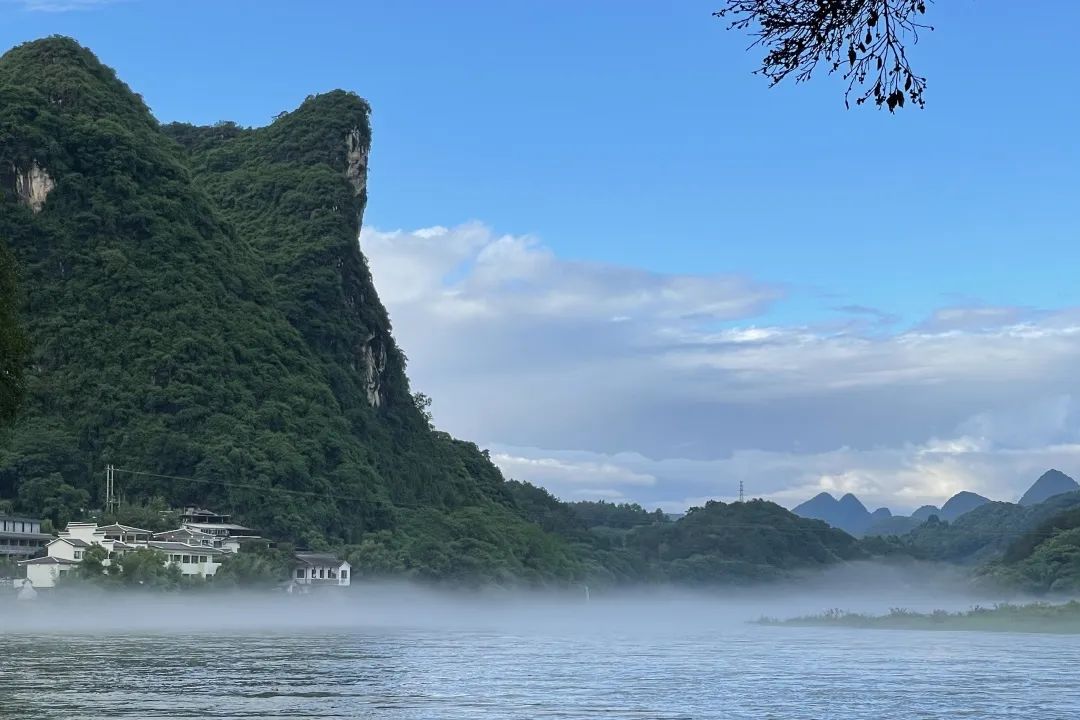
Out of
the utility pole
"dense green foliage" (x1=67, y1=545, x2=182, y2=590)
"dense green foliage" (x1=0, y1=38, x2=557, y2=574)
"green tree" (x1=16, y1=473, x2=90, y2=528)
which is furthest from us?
"dense green foliage" (x1=0, y1=38, x2=557, y2=574)

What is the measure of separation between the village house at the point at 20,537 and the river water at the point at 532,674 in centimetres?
3027

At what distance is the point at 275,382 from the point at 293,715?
425ft

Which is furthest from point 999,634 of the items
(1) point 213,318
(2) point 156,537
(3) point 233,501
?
(1) point 213,318

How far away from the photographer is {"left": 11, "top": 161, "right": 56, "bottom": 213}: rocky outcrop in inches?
6289

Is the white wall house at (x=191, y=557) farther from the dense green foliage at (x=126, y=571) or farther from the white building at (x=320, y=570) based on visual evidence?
the white building at (x=320, y=570)

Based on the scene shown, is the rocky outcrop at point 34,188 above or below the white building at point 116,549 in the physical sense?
above

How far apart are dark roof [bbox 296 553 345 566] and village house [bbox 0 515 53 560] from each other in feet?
69.4

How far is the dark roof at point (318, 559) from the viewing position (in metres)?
124

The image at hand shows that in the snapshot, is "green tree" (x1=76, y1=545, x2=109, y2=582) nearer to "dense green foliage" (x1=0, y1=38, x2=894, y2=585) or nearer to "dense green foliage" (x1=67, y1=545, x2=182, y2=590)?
"dense green foliage" (x1=67, y1=545, x2=182, y2=590)

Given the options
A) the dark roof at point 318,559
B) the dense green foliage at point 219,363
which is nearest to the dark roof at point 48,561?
the dense green foliage at point 219,363

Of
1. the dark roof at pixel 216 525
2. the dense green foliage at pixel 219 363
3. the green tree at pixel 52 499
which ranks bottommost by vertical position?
the dark roof at pixel 216 525

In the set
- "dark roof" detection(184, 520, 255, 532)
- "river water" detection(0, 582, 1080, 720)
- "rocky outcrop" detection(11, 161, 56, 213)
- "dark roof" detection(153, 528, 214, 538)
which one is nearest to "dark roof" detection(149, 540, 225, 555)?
"dark roof" detection(153, 528, 214, 538)

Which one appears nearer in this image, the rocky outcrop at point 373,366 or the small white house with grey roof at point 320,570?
the small white house with grey roof at point 320,570

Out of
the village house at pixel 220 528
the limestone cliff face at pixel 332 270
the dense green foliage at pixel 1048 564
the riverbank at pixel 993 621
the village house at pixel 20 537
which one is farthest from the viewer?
the limestone cliff face at pixel 332 270
